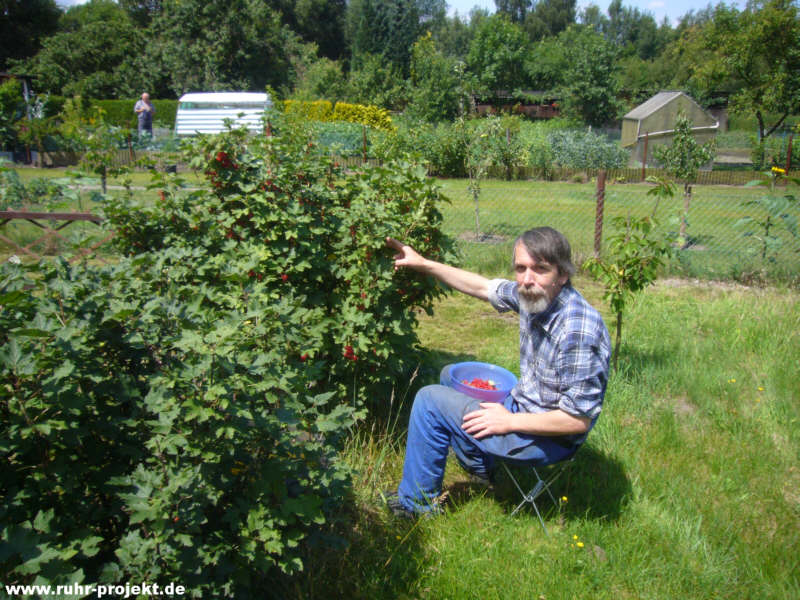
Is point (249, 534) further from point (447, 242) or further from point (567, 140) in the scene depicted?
point (567, 140)

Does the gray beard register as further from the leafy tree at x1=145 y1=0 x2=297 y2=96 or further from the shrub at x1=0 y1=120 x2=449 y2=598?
the leafy tree at x1=145 y1=0 x2=297 y2=96

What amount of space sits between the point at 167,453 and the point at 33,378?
381 mm

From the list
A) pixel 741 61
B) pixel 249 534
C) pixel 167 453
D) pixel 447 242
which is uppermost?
pixel 741 61

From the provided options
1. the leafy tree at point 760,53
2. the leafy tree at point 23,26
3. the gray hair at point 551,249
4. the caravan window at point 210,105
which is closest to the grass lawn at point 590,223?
the gray hair at point 551,249

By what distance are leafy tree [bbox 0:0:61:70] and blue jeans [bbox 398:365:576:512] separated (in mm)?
41682

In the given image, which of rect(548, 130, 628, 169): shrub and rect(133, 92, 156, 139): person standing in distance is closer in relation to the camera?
rect(133, 92, 156, 139): person standing in distance

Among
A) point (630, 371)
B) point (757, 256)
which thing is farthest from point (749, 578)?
point (757, 256)

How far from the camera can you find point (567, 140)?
1897 centimetres

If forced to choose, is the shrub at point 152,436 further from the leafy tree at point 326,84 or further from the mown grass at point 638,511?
the leafy tree at point 326,84

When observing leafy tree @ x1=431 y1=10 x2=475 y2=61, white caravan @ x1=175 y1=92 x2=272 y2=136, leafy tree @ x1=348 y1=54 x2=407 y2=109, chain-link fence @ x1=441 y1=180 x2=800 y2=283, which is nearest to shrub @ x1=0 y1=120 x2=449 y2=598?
chain-link fence @ x1=441 y1=180 x2=800 y2=283

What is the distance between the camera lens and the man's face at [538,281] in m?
2.25

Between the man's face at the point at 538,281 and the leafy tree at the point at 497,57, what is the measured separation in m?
45.8

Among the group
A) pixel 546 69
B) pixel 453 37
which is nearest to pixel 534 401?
pixel 546 69

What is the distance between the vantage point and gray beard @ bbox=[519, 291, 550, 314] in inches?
88.7
